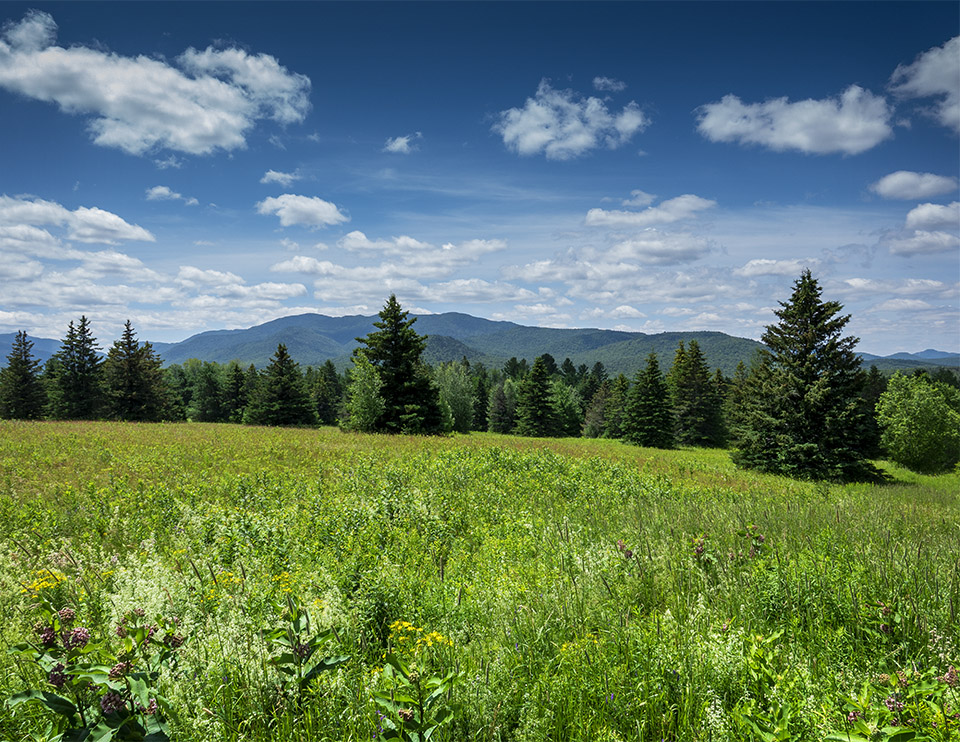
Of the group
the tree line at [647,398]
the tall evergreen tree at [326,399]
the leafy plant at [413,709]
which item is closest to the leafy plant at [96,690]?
the leafy plant at [413,709]

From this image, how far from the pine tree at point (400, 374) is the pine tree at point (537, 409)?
28303mm

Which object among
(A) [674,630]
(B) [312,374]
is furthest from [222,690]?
(B) [312,374]

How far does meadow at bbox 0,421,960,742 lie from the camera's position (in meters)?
2.65

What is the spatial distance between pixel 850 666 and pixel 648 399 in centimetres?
4702

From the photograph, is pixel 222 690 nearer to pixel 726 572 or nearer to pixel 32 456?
pixel 726 572

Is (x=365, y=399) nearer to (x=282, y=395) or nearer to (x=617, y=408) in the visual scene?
(x=282, y=395)

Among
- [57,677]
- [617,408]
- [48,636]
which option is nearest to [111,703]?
[57,677]

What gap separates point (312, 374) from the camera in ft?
310

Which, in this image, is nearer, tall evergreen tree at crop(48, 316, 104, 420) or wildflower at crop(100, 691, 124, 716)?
wildflower at crop(100, 691, 124, 716)

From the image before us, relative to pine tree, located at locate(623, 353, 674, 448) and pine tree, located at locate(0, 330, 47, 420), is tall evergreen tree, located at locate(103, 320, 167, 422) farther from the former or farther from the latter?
pine tree, located at locate(623, 353, 674, 448)

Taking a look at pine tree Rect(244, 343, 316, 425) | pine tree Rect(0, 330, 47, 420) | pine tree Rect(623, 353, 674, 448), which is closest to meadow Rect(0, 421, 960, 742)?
pine tree Rect(623, 353, 674, 448)

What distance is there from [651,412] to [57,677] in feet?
164

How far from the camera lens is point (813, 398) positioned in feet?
83.9

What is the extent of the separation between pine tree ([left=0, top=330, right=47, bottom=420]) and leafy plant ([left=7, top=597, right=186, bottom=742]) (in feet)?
196
